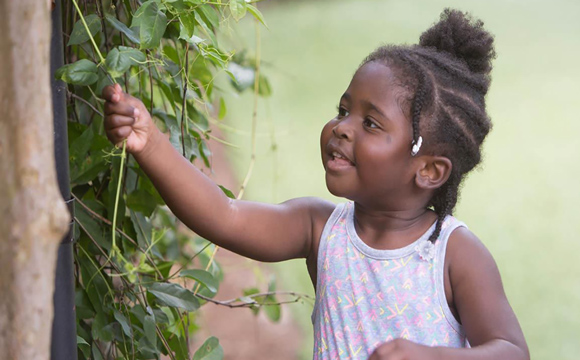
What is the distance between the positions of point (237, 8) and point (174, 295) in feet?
2.04

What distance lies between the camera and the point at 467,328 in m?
1.46

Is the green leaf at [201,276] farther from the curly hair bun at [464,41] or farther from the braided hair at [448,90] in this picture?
the curly hair bun at [464,41]

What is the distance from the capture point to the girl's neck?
1548 mm

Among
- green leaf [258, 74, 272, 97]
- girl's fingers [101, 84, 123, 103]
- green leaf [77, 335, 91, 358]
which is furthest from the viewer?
green leaf [258, 74, 272, 97]

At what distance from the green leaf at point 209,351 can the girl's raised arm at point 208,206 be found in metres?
0.24

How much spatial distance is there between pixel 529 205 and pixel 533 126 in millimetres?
1132

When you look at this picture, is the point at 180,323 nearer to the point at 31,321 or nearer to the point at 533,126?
the point at 31,321

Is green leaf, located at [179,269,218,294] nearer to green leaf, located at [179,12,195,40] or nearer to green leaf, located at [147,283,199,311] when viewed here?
green leaf, located at [147,283,199,311]

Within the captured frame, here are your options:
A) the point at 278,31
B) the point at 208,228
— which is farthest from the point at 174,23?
the point at 278,31

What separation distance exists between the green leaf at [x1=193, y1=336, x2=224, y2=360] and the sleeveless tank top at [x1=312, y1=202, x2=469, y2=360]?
223 millimetres

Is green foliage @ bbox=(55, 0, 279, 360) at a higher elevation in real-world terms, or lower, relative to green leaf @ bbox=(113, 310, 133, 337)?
higher

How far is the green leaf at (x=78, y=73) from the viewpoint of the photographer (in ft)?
4.12

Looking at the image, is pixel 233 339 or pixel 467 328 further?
pixel 233 339

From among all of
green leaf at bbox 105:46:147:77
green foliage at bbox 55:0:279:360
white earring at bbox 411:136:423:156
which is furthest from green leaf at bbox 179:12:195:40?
white earring at bbox 411:136:423:156
